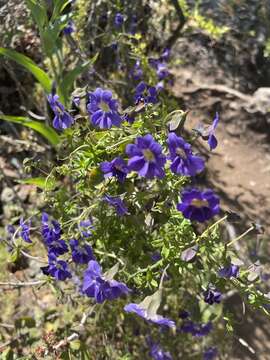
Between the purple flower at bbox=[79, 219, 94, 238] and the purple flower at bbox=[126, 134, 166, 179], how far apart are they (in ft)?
1.47

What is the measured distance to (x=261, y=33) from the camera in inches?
173

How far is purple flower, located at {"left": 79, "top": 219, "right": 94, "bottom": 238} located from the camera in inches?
83.5

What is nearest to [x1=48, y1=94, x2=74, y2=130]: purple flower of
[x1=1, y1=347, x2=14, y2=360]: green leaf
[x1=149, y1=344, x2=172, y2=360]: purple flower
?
[x1=1, y1=347, x2=14, y2=360]: green leaf

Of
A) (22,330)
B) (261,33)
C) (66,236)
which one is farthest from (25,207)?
(261,33)

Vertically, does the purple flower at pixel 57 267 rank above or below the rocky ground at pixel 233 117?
above

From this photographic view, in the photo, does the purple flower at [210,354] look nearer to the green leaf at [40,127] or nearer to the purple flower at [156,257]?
the purple flower at [156,257]

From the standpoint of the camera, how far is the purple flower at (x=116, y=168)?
188 cm

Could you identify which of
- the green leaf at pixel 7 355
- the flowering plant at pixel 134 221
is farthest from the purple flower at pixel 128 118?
the green leaf at pixel 7 355

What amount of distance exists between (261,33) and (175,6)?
0.80 meters

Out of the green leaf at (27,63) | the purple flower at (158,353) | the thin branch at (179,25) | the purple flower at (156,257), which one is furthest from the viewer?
the thin branch at (179,25)

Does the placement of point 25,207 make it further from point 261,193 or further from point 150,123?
point 150,123

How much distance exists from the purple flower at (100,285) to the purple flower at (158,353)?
0.82 metres

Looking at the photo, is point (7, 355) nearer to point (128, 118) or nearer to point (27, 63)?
point (128, 118)

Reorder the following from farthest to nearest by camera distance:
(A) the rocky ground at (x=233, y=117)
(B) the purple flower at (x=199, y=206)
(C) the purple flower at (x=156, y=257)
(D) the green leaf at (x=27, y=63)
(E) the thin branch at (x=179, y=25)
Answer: (E) the thin branch at (x=179, y=25)
(A) the rocky ground at (x=233, y=117)
(D) the green leaf at (x=27, y=63)
(C) the purple flower at (x=156, y=257)
(B) the purple flower at (x=199, y=206)
